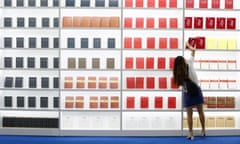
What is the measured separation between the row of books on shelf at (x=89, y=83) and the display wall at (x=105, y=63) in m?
0.02

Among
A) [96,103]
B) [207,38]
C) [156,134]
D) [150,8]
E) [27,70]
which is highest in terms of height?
[150,8]

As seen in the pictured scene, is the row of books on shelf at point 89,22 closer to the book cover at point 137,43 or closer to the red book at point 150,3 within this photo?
the book cover at point 137,43

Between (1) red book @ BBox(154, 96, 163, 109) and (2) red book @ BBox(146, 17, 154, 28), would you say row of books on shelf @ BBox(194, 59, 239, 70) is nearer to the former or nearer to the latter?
(1) red book @ BBox(154, 96, 163, 109)

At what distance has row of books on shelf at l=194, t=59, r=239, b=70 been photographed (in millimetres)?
6668

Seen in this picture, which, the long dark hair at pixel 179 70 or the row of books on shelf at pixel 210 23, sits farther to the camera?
the row of books on shelf at pixel 210 23

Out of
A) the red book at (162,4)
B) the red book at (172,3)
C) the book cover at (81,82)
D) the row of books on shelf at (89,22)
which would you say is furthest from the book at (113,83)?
the red book at (172,3)

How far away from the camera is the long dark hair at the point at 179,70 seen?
20.1ft

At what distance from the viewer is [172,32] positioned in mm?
6680

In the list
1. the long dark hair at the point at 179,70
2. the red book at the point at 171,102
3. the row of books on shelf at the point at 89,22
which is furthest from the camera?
the red book at the point at 171,102

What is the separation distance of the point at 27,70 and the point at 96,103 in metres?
1.31

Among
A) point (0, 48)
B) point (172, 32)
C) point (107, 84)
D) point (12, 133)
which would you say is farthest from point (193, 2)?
point (12, 133)

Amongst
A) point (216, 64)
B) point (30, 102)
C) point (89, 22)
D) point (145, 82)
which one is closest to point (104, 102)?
point (145, 82)

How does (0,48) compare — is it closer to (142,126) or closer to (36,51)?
(36,51)

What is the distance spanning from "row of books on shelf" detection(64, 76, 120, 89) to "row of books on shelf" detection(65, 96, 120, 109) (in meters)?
0.20
